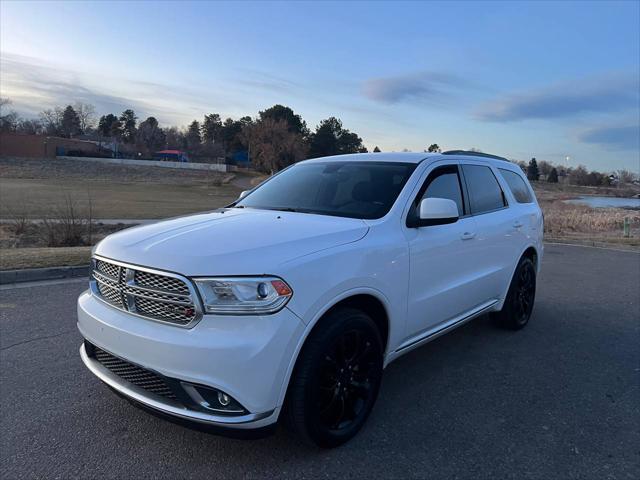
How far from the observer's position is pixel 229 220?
3.29 m

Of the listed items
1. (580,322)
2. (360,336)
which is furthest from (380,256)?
(580,322)

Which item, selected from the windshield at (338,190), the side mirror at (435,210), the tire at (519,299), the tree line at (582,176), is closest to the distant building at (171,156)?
the tree line at (582,176)

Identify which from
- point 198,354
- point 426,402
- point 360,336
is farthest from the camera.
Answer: point 426,402

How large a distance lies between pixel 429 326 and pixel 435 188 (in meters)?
1.13

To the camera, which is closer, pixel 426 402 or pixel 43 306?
pixel 426 402

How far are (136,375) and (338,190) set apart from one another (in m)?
2.08

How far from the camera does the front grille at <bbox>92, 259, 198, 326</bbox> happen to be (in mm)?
2503

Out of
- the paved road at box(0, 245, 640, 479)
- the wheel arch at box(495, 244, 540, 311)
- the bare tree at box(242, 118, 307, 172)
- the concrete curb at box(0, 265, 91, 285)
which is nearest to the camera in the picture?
the paved road at box(0, 245, 640, 479)

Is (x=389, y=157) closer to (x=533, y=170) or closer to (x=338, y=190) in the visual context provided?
(x=338, y=190)

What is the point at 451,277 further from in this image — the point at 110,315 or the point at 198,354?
the point at 110,315

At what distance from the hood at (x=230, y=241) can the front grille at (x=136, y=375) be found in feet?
1.94

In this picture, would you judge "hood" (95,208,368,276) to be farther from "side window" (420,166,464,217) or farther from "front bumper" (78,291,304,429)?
"side window" (420,166,464,217)

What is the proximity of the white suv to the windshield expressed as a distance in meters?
0.02

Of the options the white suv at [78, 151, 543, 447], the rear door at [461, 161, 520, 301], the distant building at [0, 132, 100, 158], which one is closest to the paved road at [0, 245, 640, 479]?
the white suv at [78, 151, 543, 447]
